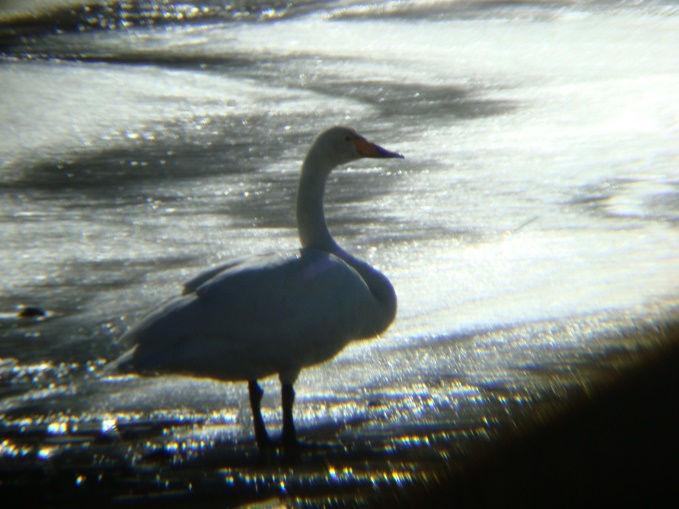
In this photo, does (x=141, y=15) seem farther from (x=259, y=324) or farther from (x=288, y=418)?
(x=288, y=418)

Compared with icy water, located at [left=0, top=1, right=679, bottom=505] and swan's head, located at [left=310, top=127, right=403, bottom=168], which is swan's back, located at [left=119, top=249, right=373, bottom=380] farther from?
swan's head, located at [left=310, top=127, right=403, bottom=168]

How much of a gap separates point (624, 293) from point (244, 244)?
2.54 meters

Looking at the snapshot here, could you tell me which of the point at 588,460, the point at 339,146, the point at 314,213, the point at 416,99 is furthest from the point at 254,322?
the point at 416,99

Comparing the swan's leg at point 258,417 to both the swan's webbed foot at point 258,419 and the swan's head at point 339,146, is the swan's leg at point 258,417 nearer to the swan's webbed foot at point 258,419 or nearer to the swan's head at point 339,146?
the swan's webbed foot at point 258,419

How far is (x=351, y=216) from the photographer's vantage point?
867cm

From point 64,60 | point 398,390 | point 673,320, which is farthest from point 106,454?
point 64,60

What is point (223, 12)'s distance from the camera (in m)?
18.7

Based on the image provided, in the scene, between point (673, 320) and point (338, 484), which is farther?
point (338, 484)

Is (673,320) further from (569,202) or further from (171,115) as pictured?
(171,115)

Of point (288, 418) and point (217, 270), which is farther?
point (217, 270)

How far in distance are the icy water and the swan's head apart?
927 mm

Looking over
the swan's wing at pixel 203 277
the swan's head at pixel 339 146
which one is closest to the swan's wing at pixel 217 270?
the swan's wing at pixel 203 277

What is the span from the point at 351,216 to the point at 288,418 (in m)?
3.79

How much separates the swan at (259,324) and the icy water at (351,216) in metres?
0.27
